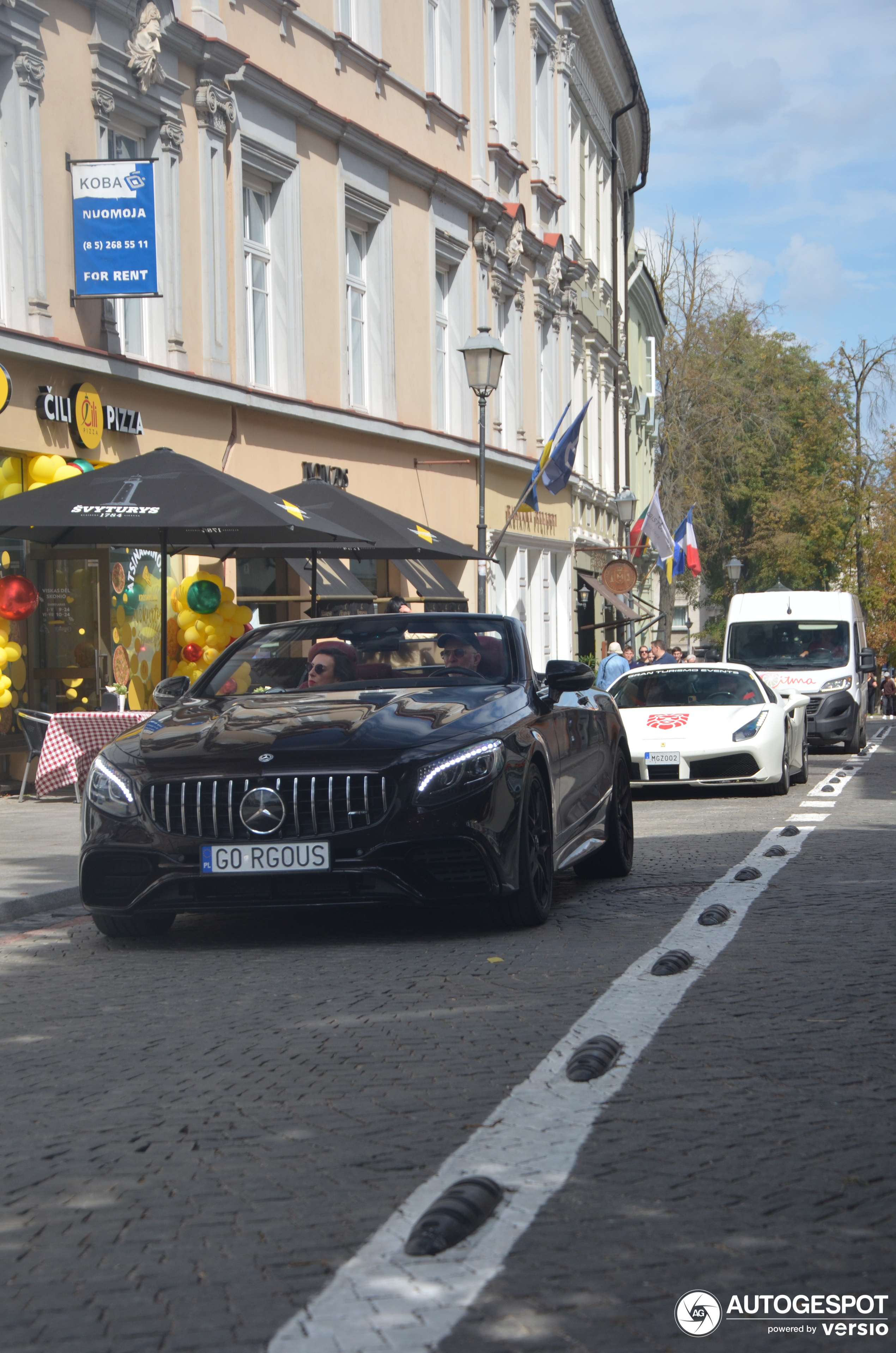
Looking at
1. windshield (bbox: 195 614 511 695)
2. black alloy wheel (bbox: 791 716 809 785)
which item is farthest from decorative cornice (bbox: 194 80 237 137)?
windshield (bbox: 195 614 511 695)

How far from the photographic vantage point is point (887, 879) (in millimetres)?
9648

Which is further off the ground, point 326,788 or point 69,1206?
point 326,788

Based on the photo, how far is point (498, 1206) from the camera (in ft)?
12.3

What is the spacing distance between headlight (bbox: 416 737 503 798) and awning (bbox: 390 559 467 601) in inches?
664

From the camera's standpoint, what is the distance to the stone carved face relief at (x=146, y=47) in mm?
17703

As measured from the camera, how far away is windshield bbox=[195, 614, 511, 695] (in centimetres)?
855

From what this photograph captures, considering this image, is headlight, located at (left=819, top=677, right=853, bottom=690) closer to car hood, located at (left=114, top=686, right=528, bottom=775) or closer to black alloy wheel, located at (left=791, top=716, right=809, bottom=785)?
black alloy wheel, located at (left=791, top=716, right=809, bottom=785)

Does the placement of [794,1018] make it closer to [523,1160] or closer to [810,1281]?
[523,1160]

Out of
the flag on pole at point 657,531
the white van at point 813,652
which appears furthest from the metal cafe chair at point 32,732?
the flag on pole at point 657,531

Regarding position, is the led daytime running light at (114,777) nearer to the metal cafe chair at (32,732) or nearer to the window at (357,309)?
the metal cafe chair at (32,732)

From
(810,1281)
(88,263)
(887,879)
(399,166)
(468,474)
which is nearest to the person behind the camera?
(810,1281)

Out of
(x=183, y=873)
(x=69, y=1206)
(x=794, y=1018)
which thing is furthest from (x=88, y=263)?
(x=69, y=1206)

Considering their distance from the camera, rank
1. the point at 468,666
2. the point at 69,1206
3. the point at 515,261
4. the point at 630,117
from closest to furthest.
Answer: the point at 69,1206
the point at 468,666
the point at 515,261
the point at 630,117

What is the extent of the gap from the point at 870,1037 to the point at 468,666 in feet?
11.7
